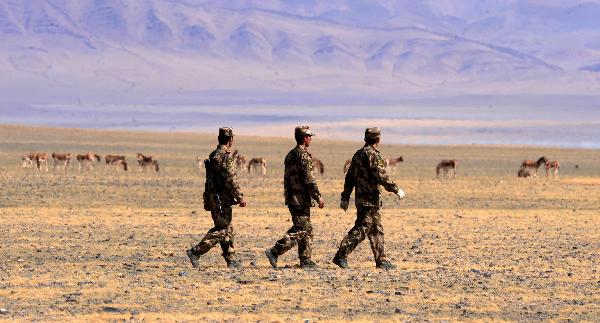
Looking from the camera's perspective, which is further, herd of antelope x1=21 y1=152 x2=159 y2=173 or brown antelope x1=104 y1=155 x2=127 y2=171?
brown antelope x1=104 y1=155 x2=127 y2=171

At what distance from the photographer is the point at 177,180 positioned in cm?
3553

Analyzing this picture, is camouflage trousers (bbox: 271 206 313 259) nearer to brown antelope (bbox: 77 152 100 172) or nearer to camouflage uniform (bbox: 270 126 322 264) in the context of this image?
camouflage uniform (bbox: 270 126 322 264)

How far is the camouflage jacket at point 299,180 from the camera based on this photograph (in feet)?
46.6

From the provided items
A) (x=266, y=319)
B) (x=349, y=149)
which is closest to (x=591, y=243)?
(x=266, y=319)

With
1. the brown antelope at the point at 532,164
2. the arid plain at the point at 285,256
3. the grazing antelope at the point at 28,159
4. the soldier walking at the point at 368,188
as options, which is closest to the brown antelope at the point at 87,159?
the grazing antelope at the point at 28,159

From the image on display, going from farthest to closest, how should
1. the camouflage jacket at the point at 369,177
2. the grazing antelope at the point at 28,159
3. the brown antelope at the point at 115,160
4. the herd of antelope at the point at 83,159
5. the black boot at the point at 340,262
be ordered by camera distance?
1. the grazing antelope at the point at 28,159
2. the brown antelope at the point at 115,160
3. the herd of antelope at the point at 83,159
4. the black boot at the point at 340,262
5. the camouflage jacket at the point at 369,177

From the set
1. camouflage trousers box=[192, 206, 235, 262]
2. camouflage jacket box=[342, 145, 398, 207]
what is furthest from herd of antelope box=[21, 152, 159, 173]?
camouflage jacket box=[342, 145, 398, 207]

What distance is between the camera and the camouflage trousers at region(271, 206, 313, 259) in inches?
567

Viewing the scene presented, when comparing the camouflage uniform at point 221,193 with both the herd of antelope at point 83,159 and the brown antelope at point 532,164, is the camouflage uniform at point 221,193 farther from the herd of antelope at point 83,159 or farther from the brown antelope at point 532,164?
Result: the brown antelope at point 532,164

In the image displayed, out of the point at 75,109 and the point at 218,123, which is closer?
the point at 218,123

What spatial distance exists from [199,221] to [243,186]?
11.0 metres

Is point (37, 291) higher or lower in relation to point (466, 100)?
lower

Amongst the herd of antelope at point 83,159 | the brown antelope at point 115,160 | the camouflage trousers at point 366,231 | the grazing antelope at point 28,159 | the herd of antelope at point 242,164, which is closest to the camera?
the camouflage trousers at point 366,231

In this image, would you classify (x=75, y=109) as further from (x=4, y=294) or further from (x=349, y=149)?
(x=4, y=294)
